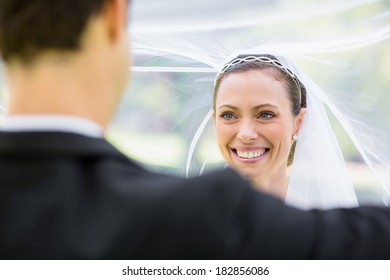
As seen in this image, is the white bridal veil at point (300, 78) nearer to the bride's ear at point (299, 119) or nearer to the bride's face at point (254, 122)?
the bride's ear at point (299, 119)

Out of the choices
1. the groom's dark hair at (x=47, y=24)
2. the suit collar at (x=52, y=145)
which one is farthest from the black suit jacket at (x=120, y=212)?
the groom's dark hair at (x=47, y=24)

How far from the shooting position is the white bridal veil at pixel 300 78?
212 cm

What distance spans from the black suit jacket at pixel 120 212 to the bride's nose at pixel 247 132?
1341 mm

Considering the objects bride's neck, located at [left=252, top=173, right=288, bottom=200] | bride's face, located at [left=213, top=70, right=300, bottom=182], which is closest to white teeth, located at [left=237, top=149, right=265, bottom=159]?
bride's face, located at [left=213, top=70, right=300, bottom=182]

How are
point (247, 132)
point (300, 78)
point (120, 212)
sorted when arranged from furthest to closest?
point (300, 78) → point (247, 132) → point (120, 212)

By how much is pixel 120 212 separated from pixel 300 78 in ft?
5.40

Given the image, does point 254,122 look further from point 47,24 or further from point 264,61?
point 47,24

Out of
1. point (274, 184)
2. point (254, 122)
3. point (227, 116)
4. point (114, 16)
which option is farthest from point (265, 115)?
point (114, 16)

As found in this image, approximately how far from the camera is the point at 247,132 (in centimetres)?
213

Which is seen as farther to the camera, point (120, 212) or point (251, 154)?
point (251, 154)

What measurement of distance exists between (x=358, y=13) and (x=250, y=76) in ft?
1.55

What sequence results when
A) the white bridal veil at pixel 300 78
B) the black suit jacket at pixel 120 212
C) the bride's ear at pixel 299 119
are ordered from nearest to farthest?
the black suit jacket at pixel 120 212 < the white bridal veil at pixel 300 78 < the bride's ear at pixel 299 119

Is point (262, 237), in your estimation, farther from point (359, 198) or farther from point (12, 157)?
point (359, 198)

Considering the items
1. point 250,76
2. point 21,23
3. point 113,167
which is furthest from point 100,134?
point 250,76
